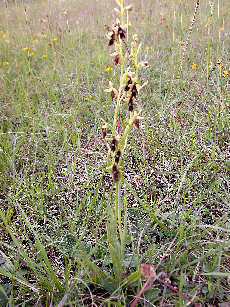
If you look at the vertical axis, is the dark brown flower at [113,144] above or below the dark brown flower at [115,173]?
above

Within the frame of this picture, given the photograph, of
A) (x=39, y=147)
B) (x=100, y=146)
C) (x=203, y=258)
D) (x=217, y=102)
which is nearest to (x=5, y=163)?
(x=39, y=147)

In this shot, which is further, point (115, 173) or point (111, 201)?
point (111, 201)

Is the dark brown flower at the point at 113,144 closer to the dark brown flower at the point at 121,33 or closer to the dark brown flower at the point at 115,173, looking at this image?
the dark brown flower at the point at 115,173

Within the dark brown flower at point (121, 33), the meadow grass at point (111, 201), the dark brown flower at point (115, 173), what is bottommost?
the meadow grass at point (111, 201)

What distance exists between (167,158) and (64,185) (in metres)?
0.80

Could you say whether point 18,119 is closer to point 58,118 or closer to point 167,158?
point 58,118

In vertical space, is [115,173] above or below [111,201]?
above

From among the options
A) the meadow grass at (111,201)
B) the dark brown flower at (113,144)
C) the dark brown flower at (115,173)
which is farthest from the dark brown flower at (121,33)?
the meadow grass at (111,201)

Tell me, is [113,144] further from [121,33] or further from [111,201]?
[111,201]

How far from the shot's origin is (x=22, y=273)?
4.52ft

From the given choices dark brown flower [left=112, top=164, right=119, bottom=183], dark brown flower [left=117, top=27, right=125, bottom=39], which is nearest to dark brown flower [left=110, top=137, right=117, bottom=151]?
dark brown flower [left=112, top=164, right=119, bottom=183]

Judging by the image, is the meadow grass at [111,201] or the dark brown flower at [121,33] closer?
the dark brown flower at [121,33]

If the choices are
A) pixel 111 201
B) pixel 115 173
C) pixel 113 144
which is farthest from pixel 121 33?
pixel 111 201

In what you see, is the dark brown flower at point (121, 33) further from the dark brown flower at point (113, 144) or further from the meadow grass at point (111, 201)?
the meadow grass at point (111, 201)
